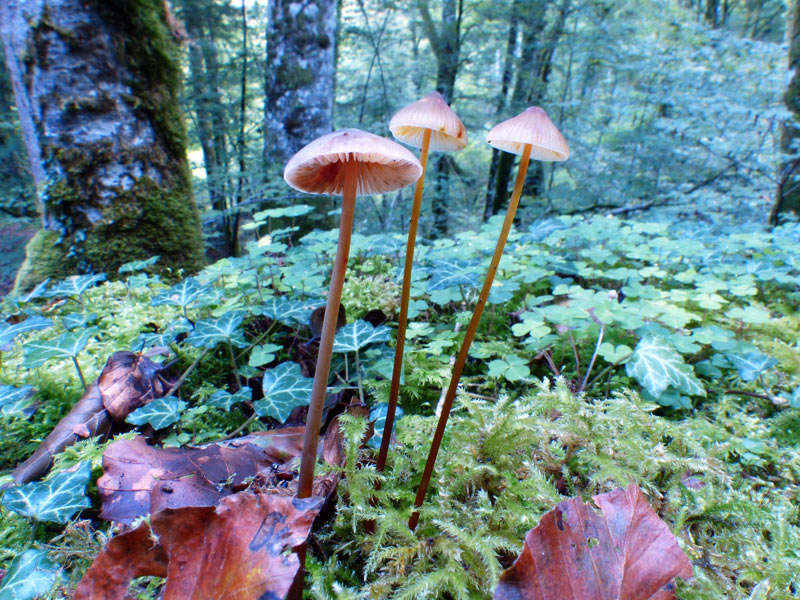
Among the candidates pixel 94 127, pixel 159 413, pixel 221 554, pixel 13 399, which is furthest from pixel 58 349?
pixel 94 127

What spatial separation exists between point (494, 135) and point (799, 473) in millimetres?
1413

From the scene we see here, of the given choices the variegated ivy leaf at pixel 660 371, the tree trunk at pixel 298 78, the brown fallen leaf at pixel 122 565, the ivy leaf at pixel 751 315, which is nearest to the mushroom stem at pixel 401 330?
the brown fallen leaf at pixel 122 565

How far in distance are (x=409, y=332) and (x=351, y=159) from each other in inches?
38.9

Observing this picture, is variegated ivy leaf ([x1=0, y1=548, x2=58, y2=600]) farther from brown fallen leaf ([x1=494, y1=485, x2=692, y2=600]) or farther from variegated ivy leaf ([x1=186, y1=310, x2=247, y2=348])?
brown fallen leaf ([x1=494, y1=485, x2=692, y2=600])

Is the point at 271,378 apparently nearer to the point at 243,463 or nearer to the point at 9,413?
the point at 243,463

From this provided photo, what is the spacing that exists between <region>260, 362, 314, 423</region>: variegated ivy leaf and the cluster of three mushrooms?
0.41 metres

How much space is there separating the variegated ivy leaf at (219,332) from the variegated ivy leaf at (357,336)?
0.39 metres

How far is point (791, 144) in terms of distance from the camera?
4523 millimetres

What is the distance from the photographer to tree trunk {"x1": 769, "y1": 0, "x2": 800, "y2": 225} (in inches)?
176

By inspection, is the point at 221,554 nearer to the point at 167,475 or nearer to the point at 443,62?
the point at 167,475

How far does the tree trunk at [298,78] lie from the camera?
13.4ft

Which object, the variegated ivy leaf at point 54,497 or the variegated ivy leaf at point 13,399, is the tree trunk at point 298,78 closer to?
the variegated ivy leaf at point 13,399

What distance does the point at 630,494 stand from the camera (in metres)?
0.83

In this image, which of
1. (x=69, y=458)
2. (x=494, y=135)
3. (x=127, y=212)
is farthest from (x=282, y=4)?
(x=69, y=458)
